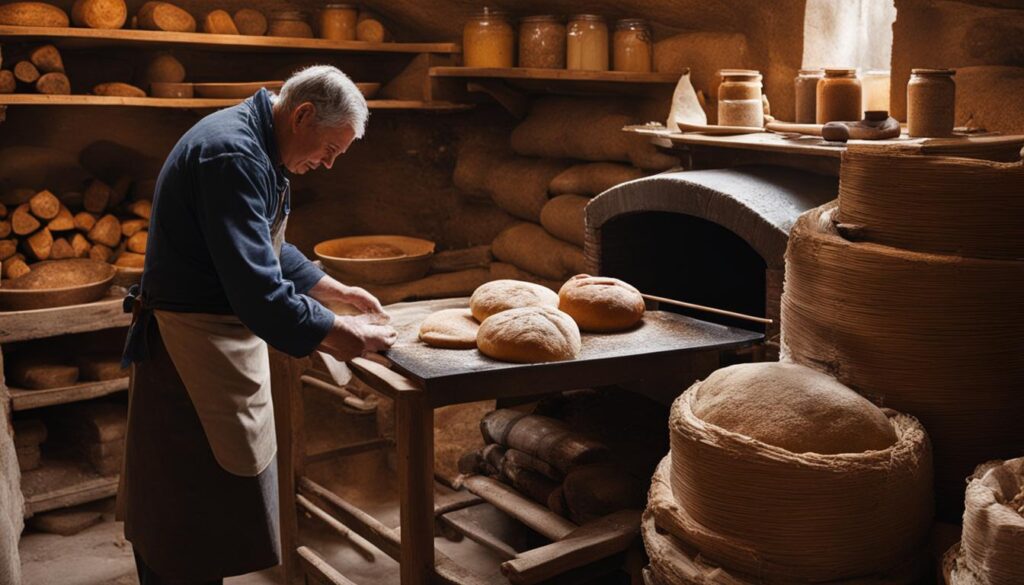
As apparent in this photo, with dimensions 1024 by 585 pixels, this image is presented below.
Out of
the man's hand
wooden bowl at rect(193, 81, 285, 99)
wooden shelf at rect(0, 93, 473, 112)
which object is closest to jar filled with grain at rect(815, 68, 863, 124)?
the man's hand

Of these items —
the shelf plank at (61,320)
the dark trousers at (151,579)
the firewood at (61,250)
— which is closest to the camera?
the dark trousers at (151,579)

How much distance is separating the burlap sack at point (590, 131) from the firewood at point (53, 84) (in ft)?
6.98

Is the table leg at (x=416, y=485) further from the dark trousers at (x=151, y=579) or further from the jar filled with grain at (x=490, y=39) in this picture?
the jar filled with grain at (x=490, y=39)

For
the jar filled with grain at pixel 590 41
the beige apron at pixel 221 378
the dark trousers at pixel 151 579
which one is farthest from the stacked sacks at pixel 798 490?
the jar filled with grain at pixel 590 41

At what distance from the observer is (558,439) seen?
3.51 metres

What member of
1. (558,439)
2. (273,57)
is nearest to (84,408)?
(273,57)

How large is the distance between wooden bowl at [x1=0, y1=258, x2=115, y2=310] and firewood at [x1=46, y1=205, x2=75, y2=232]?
178mm

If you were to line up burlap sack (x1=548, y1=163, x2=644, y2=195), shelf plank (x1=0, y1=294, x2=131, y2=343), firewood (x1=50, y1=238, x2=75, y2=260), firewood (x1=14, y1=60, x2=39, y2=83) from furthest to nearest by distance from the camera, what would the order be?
firewood (x1=50, y1=238, x2=75, y2=260) < burlap sack (x1=548, y1=163, x2=644, y2=195) < firewood (x1=14, y1=60, x2=39, y2=83) < shelf plank (x1=0, y1=294, x2=131, y2=343)

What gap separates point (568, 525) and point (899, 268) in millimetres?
1347

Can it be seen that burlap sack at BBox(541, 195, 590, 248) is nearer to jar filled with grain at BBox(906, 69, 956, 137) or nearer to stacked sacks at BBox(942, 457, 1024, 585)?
jar filled with grain at BBox(906, 69, 956, 137)

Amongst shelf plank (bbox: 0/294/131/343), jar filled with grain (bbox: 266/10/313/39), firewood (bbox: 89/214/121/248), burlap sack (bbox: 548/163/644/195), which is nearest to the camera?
shelf plank (bbox: 0/294/131/343)

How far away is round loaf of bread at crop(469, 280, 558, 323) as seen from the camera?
3.26 m

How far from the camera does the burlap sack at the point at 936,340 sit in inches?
90.1

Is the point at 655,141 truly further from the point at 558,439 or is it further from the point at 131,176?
the point at 131,176
